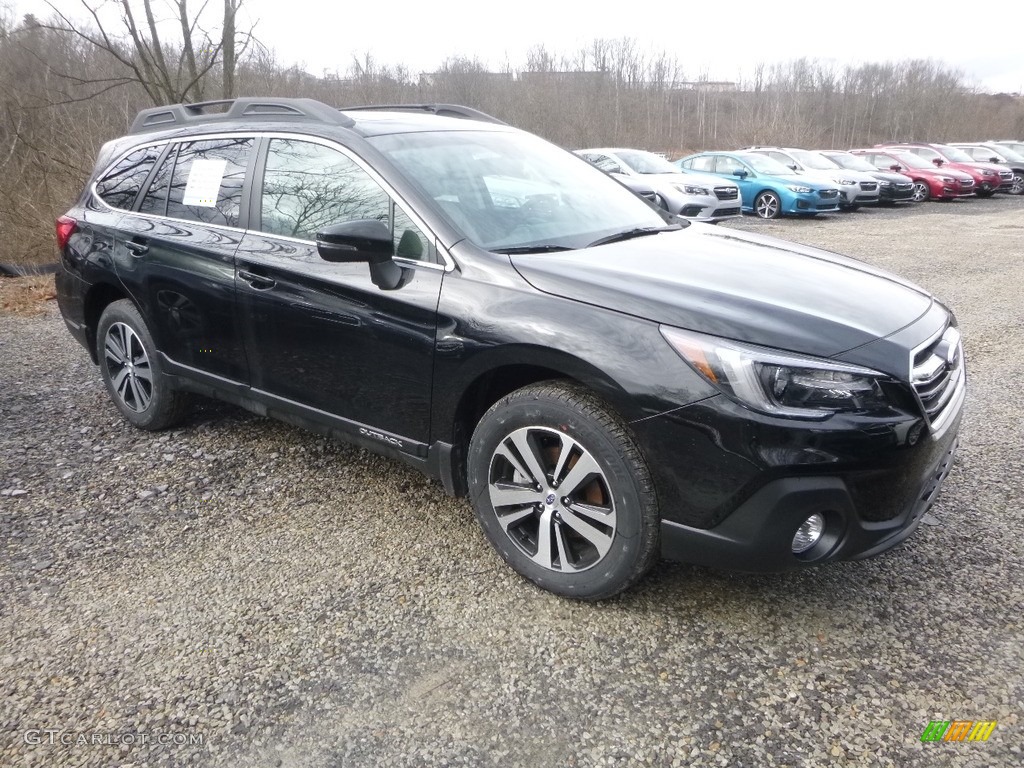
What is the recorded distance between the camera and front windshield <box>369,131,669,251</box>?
3104 millimetres

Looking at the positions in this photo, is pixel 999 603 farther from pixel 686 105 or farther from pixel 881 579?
pixel 686 105

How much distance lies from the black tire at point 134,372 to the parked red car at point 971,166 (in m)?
23.0

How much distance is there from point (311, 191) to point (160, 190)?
1.21 metres

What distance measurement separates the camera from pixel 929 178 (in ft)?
68.7

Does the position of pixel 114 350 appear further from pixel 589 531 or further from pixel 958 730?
pixel 958 730

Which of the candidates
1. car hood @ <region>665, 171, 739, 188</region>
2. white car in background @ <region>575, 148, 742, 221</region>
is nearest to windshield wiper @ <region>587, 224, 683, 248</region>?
white car in background @ <region>575, 148, 742, 221</region>

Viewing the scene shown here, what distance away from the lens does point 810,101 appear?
5925 cm

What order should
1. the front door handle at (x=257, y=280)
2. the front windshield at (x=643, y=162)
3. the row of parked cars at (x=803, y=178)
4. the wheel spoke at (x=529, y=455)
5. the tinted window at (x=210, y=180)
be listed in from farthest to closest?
the front windshield at (x=643, y=162)
the row of parked cars at (x=803, y=178)
the tinted window at (x=210, y=180)
the front door handle at (x=257, y=280)
the wheel spoke at (x=529, y=455)

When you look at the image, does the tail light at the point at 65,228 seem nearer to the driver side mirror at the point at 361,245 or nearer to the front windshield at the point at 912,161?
the driver side mirror at the point at 361,245

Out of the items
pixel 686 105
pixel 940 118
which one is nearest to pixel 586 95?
pixel 686 105

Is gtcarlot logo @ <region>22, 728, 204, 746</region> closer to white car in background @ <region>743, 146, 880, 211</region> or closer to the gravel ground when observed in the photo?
the gravel ground

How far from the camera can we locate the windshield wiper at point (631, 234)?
3.26 metres

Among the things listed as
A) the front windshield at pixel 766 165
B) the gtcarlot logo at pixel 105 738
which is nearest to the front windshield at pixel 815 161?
the front windshield at pixel 766 165

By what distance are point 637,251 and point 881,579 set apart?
156cm
